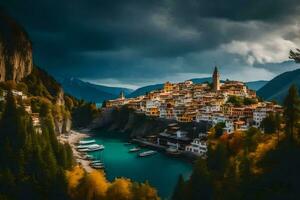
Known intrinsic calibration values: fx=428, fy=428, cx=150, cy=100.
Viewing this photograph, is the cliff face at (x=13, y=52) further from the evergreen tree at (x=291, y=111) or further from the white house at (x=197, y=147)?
the evergreen tree at (x=291, y=111)

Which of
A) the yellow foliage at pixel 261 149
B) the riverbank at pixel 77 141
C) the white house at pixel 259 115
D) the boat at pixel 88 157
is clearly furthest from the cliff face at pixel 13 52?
the yellow foliage at pixel 261 149

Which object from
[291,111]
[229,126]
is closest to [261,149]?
[291,111]

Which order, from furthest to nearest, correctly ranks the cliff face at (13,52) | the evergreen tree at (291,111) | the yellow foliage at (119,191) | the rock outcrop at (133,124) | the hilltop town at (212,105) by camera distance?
1. the cliff face at (13,52)
2. the rock outcrop at (133,124)
3. the hilltop town at (212,105)
4. the evergreen tree at (291,111)
5. the yellow foliage at (119,191)

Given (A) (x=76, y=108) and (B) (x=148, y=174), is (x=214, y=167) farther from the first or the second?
(A) (x=76, y=108)

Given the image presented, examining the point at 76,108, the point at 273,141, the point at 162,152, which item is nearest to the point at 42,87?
the point at 76,108

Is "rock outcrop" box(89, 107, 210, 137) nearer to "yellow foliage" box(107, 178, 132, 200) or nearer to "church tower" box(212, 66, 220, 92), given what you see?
"church tower" box(212, 66, 220, 92)

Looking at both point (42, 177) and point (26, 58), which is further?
point (26, 58)

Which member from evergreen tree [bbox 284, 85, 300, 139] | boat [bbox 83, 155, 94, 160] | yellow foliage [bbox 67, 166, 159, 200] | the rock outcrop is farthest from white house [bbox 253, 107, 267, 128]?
yellow foliage [bbox 67, 166, 159, 200]
